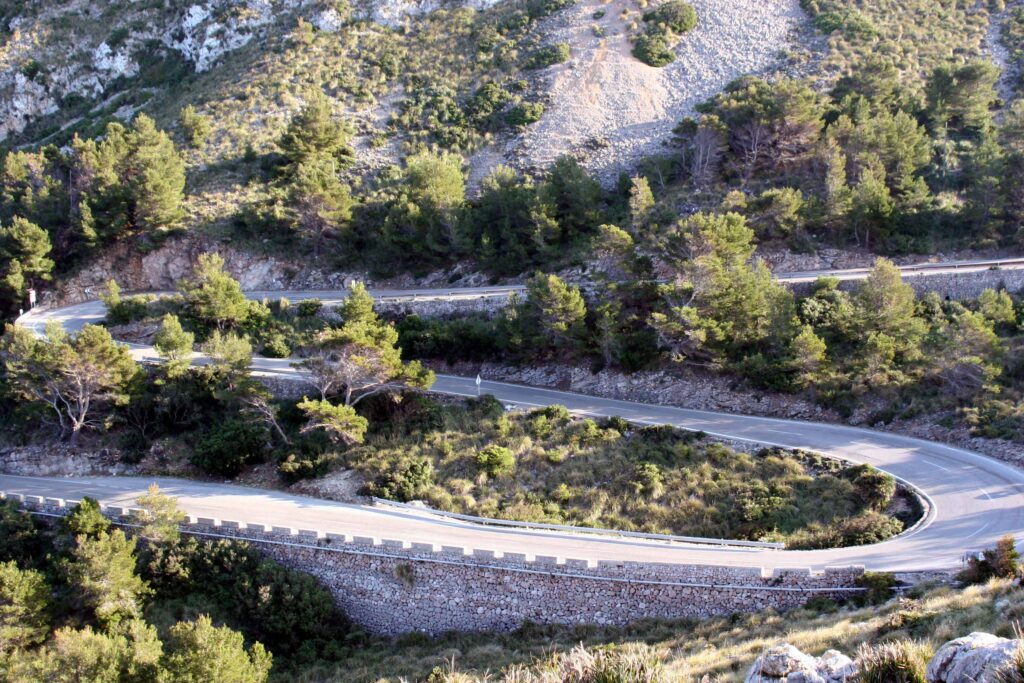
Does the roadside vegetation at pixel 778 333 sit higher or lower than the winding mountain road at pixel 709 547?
higher

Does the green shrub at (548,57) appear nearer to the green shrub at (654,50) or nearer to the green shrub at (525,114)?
the green shrub at (525,114)

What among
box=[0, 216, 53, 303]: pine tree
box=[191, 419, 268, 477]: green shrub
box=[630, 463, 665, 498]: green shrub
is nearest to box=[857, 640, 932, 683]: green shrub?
box=[630, 463, 665, 498]: green shrub

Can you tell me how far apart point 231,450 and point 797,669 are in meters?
25.9

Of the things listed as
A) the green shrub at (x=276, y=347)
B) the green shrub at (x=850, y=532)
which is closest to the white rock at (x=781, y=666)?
the green shrub at (x=850, y=532)

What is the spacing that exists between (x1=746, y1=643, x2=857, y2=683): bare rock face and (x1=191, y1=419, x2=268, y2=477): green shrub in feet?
81.6

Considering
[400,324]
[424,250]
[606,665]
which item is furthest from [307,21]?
[606,665]

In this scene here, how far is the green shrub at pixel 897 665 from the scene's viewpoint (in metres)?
10.7

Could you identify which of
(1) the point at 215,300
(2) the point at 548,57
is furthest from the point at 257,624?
(2) the point at 548,57

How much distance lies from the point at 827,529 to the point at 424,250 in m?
30.1

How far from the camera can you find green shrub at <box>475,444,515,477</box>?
1169 inches

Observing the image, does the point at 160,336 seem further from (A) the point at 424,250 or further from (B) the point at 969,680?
(B) the point at 969,680

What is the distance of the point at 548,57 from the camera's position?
65.2m

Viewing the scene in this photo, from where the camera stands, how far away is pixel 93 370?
108 feet

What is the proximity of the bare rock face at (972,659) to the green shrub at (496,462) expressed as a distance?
65.5 feet
